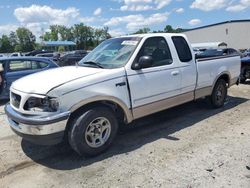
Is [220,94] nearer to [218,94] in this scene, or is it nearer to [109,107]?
[218,94]

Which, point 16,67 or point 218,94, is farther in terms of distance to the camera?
point 16,67

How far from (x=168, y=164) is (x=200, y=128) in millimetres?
1874

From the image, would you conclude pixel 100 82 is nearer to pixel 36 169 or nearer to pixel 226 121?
pixel 36 169

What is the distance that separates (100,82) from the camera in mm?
4477

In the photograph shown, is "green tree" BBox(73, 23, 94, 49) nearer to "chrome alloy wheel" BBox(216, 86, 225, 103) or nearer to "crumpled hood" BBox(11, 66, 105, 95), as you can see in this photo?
"chrome alloy wheel" BBox(216, 86, 225, 103)

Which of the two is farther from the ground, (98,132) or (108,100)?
(108,100)

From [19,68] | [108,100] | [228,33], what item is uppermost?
[19,68]

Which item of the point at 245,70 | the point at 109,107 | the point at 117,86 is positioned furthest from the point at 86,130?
the point at 245,70

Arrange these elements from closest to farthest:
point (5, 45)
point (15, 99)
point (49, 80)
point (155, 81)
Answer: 1. point (49, 80)
2. point (15, 99)
3. point (155, 81)
4. point (5, 45)

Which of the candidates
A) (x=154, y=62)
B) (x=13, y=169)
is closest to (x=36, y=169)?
(x=13, y=169)

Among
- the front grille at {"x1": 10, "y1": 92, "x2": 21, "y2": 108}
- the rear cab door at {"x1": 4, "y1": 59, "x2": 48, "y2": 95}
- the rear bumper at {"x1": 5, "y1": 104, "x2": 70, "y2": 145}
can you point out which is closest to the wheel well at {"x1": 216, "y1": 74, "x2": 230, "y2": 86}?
the rear bumper at {"x1": 5, "y1": 104, "x2": 70, "y2": 145}

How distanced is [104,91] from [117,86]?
28 cm

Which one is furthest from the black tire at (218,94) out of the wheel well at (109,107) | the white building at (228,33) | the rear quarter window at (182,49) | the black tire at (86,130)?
the white building at (228,33)

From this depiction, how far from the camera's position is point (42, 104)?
13.6 ft
